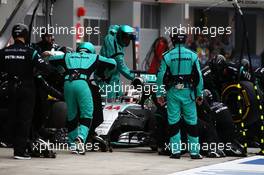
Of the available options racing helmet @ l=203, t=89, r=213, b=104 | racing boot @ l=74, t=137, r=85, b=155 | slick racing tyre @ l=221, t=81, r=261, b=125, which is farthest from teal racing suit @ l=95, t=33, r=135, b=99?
racing boot @ l=74, t=137, r=85, b=155

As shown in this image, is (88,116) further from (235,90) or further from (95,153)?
(235,90)

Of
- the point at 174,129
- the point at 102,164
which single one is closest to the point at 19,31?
the point at 102,164

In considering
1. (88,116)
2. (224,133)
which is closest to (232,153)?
(224,133)

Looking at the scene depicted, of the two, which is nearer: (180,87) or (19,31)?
(19,31)

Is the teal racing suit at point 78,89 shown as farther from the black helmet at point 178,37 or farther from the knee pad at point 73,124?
the black helmet at point 178,37

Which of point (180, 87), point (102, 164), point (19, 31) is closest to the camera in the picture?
point (102, 164)

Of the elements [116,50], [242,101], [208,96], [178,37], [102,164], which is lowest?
[102,164]

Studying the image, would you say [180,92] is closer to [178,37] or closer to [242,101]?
[178,37]

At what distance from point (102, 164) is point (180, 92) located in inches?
79.6

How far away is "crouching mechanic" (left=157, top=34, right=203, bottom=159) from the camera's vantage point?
17.2 m

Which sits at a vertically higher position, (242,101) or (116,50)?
(116,50)

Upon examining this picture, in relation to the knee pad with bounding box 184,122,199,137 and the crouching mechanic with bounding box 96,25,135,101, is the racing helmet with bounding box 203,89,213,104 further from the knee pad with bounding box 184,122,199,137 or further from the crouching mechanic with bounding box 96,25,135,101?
the crouching mechanic with bounding box 96,25,135,101

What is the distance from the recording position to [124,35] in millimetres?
20703

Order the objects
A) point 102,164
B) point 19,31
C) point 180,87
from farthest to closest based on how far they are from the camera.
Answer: point 180,87
point 19,31
point 102,164
